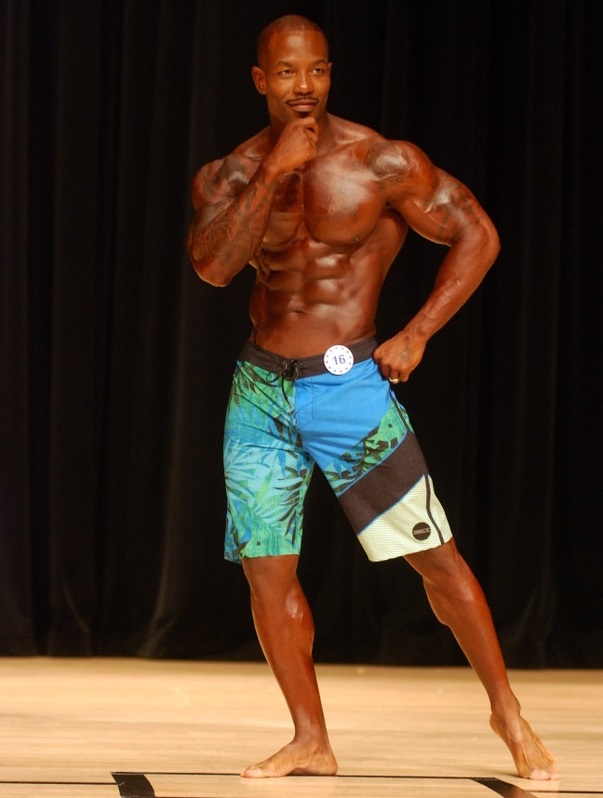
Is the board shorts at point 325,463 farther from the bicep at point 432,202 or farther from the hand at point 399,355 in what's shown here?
the bicep at point 432,202

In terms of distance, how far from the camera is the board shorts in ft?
8.87

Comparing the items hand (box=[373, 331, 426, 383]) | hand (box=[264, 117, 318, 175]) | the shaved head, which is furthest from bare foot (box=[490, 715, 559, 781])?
the shaved head

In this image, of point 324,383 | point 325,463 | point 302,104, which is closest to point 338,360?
point 324,383

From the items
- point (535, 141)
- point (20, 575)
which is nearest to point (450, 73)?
point (535, 141)

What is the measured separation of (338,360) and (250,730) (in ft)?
3.77

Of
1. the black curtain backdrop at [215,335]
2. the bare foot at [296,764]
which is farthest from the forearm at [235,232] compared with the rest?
the black curtain backdrop at [215,335]

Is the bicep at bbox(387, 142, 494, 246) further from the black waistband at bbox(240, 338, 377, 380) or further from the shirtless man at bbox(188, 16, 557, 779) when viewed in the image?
the black waistband at bbox(240, 338, 377, 380)

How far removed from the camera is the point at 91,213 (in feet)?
16.3

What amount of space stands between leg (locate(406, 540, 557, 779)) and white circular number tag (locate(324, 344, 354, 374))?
1.29 feet

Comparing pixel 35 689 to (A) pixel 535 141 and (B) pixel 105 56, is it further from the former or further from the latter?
(A) pixel 535 141

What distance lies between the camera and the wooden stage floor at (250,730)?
100 inches

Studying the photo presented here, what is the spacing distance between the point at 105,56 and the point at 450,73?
4.10ft

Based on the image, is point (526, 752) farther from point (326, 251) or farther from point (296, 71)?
point (296, 71)

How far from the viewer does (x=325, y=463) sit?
9.01ft
